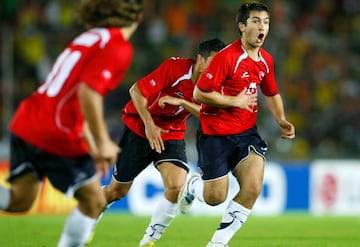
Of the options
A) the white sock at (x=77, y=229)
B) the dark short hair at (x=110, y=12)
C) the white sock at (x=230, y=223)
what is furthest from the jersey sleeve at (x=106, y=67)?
the white sock at (x=230, y=223)

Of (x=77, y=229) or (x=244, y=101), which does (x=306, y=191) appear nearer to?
(x=244, y=101)

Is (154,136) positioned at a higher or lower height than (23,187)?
lower

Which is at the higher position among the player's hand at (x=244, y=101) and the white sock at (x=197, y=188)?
the player's hand at (x=244, y=101)

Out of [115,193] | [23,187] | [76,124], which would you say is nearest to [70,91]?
[76,124]

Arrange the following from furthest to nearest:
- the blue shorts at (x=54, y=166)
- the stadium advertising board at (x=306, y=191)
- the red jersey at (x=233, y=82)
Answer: the stadium advertising board at (x=306, y=191), the red jersey at (x=233, y=82), the blue shorts at (x=54, y=166)

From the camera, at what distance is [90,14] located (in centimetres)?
572

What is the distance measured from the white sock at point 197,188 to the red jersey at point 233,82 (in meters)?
0.88

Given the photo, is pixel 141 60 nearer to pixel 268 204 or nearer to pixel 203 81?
pixel 268 204

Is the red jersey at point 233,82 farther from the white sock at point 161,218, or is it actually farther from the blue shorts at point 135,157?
the white sock at point 161,218

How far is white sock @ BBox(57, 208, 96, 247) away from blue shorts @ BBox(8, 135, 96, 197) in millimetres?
→ 187

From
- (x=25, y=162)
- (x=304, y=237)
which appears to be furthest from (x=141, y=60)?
(x=25, y=162)

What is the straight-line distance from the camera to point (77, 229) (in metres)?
5.66

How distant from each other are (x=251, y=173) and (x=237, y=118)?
640 millimetres

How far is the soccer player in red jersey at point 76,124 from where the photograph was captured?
554cm
